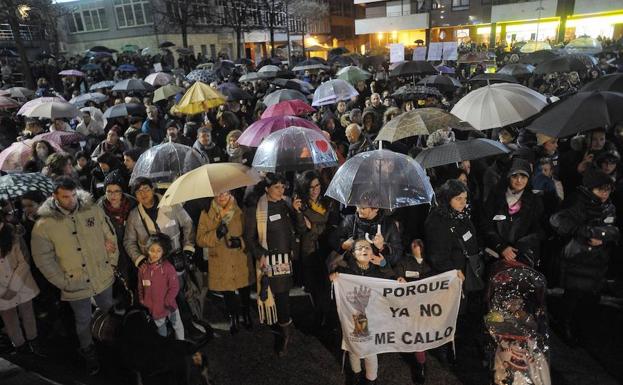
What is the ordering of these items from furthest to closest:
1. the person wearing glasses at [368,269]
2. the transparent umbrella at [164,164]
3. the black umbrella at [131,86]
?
1. the black umbrella at [131,86]
2. the transparent umbrella at [164,164]
3. the person wearing glasses at [368,269]

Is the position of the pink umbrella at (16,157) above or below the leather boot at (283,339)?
above

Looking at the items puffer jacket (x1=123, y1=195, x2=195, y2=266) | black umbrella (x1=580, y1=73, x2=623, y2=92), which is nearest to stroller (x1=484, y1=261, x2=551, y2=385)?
puffer jacket (x1=123, y1=195, x2=195, y2=266)

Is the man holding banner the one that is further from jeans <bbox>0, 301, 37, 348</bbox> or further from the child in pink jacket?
jeans <bbox>0, 301, 37, 348</bbox>

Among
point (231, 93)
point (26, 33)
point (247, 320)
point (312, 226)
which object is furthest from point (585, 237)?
point (26, 33)

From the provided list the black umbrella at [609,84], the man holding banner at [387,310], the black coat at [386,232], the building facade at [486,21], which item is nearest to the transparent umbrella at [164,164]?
the black coat at [386,232]

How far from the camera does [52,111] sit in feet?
30.2

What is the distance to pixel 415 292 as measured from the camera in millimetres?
3967

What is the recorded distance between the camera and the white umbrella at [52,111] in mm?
9188

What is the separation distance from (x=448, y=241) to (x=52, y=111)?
884cm

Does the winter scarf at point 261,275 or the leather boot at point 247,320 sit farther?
the leather boot at point 247,320

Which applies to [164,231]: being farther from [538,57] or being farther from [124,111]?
[538,57]

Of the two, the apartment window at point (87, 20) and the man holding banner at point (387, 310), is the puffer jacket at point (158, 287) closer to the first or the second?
the man holding banner at point (387, 310)

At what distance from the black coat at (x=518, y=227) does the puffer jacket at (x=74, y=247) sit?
4033mm

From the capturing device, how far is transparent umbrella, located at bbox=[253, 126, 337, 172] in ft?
17.0
